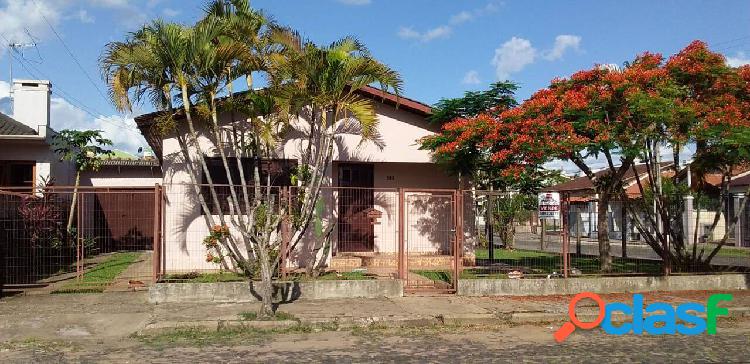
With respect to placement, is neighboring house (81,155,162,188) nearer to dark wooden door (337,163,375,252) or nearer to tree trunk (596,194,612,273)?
dark wooden door (337,163,375,252)

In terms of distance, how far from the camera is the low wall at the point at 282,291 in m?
11.1

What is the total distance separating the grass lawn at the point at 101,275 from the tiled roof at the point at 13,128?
13.0 ft

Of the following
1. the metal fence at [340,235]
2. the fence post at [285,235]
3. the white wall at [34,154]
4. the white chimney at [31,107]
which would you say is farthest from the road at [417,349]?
the white chimney at [31,107]

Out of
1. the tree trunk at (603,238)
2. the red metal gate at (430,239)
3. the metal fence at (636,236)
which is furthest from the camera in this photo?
the tree trunk at (603,238)

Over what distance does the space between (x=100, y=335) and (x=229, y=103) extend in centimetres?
514

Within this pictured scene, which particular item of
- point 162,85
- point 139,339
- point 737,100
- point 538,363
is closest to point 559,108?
point 737,100

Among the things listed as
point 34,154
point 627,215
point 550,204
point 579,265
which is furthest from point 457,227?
point 34,154

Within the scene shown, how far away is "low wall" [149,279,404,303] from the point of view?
11.1m

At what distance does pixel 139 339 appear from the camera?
8.71 meters

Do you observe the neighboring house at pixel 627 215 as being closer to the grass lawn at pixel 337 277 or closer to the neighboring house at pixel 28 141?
the grass lawn at pixel 337 277

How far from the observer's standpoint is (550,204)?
41.6ft

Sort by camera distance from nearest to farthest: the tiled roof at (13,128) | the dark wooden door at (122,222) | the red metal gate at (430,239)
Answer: the red metal gate at (430,239) < the dark wooden door at (122,222) < the tiled roof at (13,128)

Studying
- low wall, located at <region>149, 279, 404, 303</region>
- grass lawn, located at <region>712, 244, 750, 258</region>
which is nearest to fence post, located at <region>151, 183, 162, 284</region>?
low wall, located at <region>149, 279, 404, 303</region>

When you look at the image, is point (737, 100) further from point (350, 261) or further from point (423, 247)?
point (350, 261)
